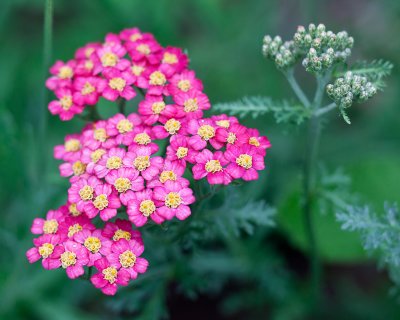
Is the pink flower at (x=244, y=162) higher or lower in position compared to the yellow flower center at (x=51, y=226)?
lower

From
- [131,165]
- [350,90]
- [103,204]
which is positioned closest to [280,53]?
[350,90]

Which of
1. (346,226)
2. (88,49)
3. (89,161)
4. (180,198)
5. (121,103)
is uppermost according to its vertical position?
(88,49)

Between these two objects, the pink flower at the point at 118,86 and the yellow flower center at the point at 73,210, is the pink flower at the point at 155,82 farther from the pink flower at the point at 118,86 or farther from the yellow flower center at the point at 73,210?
the yellow flower center at the point at 73,210

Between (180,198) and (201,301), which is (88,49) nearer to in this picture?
(180,198)

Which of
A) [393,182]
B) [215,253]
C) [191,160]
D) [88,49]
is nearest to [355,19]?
[393,182]

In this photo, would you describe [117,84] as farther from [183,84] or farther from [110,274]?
[110,274]

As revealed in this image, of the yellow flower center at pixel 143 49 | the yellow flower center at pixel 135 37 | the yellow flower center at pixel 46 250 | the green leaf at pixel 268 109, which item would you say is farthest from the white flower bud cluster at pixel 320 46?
the yellow flower center at pixel 46 250
